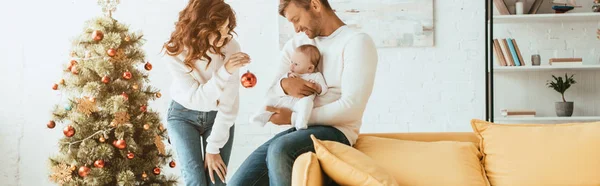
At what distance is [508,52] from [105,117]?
253cm

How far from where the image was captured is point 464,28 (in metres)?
4.73

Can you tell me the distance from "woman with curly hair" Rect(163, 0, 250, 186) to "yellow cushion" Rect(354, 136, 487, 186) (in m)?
0.59

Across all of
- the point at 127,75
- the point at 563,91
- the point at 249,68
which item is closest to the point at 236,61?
the point at 127,75

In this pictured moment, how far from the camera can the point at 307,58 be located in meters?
2.71

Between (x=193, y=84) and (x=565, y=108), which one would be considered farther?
(x=565, y=108)

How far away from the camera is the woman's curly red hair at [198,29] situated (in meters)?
2.95

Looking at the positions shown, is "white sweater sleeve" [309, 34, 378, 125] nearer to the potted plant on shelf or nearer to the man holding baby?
the man holding baby

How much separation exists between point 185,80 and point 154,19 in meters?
1.94

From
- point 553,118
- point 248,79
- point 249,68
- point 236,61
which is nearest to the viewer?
point 236,61

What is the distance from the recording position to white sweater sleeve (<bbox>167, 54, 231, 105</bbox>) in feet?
9.64

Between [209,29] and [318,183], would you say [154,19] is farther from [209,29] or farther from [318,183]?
[318,183]

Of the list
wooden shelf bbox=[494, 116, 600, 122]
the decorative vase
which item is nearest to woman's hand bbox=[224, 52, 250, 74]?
wooden shelf bbox=[494, 116, 600, 122]

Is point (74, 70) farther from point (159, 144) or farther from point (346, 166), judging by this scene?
point (346, 166)

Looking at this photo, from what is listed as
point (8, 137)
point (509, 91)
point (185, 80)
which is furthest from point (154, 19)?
point (509, 91)
